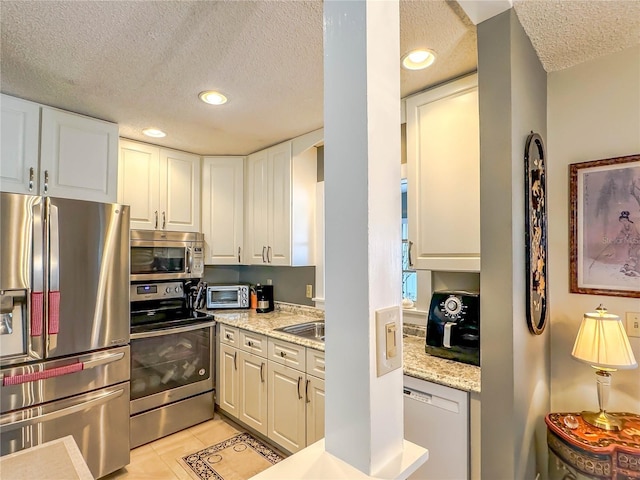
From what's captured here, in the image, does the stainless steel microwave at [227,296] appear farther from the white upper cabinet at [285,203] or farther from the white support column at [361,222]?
the white support column at [361,222]

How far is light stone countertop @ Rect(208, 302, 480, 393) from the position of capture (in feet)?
5.13

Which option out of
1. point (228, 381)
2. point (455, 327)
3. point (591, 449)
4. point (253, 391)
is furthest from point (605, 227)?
point (228, 381)

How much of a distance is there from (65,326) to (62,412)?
49cm

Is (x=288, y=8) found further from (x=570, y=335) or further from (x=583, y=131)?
(x=570, y=335)

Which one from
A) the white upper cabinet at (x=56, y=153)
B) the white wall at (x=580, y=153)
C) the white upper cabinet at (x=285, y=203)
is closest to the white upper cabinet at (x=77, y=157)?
the white upper cabinet at (x=56, y=153)

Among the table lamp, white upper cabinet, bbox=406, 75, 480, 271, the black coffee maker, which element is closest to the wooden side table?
the table lamp

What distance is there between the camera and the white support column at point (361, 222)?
691 millimetres

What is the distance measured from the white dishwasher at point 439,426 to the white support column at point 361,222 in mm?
927

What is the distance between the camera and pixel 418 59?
5.74ft

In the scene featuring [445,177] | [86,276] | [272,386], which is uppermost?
[445,177]

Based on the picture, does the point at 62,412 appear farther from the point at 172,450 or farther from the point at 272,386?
the point at 272,386

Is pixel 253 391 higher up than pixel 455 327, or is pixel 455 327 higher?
pixel 455 327

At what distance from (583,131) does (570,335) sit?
1.09 meters

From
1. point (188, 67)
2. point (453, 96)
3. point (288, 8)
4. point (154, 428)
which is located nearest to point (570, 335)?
point (453, 96)
